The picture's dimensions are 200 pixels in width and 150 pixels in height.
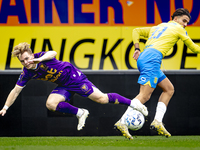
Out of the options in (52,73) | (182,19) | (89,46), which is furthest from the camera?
(89,46)

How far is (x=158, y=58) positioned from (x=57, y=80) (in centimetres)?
158

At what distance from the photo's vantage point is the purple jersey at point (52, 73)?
5.49 meters

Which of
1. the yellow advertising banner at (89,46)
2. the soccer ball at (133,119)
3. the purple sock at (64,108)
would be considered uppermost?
the yellow advertising banner at (89,46)

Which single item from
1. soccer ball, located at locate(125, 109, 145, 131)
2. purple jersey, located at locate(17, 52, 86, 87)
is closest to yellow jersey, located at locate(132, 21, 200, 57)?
soccer ball, located at locate(125, 109, 145, 131)

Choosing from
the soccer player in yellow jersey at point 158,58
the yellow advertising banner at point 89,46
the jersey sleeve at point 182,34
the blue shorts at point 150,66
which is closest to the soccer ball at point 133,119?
the soccer player in yellow jersey at point 158,58

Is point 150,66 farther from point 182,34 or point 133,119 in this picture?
point 133,119

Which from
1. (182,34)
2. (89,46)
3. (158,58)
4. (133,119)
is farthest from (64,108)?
(89,46)

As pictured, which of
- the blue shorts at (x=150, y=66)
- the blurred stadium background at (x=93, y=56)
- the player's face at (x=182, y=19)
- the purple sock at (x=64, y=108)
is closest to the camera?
the blue shorts at (x=150, y=66)

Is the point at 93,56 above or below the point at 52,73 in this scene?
above

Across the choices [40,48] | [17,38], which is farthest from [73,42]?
[17,38]

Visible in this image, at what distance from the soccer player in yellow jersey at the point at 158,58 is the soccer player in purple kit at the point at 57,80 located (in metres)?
0.28

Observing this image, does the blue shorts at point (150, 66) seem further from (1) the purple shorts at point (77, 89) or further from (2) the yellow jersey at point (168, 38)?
(1) the purple shorts at point (77, 89)

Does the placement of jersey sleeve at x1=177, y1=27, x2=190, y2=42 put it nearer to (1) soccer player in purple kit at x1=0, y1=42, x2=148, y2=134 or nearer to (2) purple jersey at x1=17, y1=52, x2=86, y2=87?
(1) soccer player in purple kit at x1=0, y1=42, x2=148, y2=134

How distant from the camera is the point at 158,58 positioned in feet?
18.4
